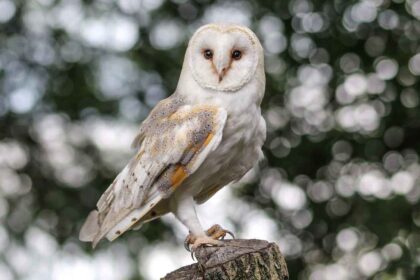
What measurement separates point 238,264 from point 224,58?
76 cm

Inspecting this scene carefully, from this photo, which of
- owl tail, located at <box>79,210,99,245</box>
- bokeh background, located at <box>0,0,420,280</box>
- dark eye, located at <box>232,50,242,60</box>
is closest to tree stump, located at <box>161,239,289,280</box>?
owl tail, located at <box>79,210,99,245</box>

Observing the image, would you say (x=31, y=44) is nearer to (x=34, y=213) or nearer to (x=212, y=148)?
(x=34, y=213)

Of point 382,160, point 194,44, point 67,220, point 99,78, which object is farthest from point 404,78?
point 194,44

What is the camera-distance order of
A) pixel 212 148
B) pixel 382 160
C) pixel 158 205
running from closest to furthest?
pixel 212 148 < pixel 158 205 < pixel 382 160

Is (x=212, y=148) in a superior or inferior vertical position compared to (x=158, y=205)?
superior

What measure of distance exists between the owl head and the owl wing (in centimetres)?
11

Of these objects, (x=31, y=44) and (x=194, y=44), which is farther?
(x=31, y=44)

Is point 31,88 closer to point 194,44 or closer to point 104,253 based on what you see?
point 104,253

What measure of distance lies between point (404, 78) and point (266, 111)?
0.96 m

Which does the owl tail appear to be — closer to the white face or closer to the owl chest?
the owl chest

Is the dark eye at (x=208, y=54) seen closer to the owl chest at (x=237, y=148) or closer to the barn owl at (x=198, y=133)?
the barn owl at (x=198, y=133)

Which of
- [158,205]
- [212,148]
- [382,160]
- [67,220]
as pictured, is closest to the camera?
[212,148]

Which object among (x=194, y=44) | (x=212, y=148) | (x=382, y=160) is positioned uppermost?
(x=194, y=44)

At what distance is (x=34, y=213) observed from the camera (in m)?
7.30
